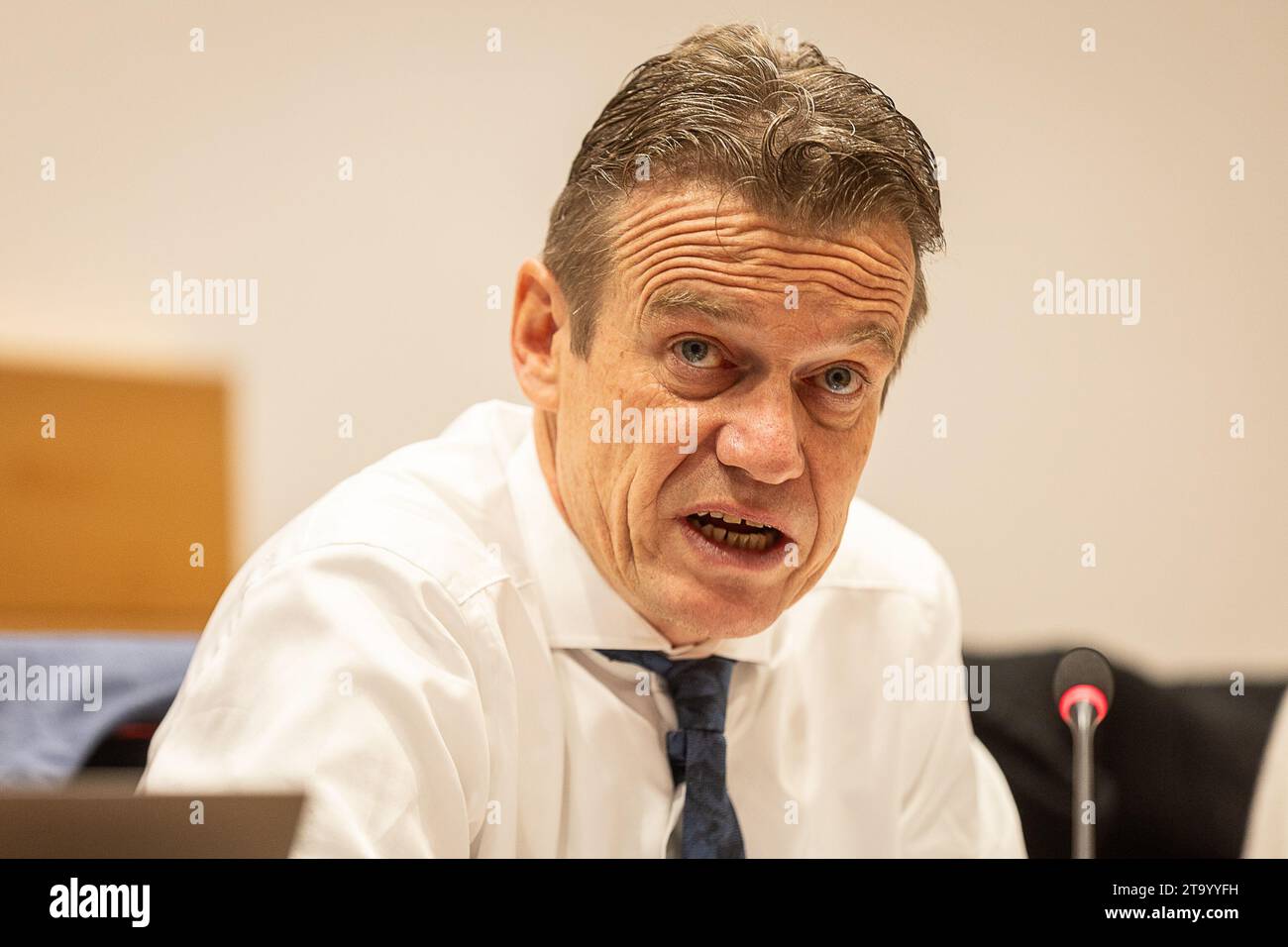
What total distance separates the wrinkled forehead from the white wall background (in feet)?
1.06

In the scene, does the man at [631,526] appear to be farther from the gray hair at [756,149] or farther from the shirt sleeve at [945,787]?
the shirt sleeve at [945,787]

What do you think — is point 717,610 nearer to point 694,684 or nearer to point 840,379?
point 694,684

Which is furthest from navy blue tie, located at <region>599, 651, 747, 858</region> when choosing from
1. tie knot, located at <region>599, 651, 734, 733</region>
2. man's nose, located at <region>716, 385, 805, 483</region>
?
man's nose, located at <region>716, 385, 805, 483</region>

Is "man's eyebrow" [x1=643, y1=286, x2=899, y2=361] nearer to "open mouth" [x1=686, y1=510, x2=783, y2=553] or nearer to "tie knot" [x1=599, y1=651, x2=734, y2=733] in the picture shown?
"open mouth" [x1=686, y1=510, x2=783, y2=553]

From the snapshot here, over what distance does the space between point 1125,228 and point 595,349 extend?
0.90m

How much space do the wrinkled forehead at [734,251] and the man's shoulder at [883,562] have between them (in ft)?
1.42

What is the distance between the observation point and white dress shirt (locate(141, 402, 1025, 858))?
1.39m

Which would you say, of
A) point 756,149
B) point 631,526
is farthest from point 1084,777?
point 756,149

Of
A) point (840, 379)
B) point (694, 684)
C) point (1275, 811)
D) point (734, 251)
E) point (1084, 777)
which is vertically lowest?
point (1275, 811)

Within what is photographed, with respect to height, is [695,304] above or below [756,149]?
below

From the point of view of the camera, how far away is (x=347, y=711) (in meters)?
1.37

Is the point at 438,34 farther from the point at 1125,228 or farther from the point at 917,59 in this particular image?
the point at 1125,228

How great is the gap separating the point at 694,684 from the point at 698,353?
0.42 meters
